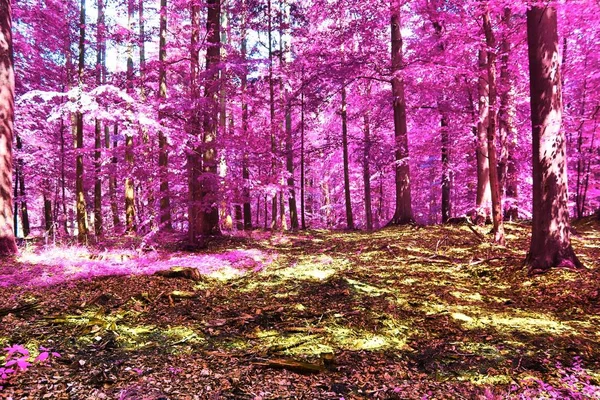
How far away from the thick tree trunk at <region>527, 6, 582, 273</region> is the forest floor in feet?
1.75

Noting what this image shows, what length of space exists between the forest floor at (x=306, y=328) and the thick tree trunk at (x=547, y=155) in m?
0.53

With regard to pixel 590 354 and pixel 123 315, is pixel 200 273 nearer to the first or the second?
pixel 123 315

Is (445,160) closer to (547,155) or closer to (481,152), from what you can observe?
(481,152)

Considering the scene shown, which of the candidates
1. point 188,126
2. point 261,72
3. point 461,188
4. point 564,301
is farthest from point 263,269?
point 461,188

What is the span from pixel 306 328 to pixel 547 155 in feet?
17.8

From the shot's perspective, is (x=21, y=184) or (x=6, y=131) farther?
(x=21, y=184)

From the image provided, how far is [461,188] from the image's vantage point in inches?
974

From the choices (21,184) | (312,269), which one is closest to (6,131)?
(312,269)

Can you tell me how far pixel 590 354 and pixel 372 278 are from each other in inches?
156

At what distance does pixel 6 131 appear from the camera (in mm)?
8312

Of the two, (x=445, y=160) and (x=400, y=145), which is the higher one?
(x=400, y=145)

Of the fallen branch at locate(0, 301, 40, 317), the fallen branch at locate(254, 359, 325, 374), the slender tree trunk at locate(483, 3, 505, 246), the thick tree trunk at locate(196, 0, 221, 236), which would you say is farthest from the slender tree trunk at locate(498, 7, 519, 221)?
the fallen branch at locate(0, 301, 40, 317)

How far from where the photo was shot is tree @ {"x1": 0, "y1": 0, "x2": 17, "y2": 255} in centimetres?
805

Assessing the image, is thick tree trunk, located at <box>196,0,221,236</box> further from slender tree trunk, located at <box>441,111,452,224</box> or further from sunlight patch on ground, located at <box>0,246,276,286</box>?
slender tree trunk, located at <box>441,111,452,224</box>
